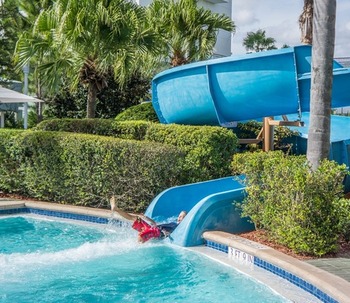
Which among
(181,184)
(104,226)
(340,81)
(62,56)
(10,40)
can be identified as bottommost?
(104,226)

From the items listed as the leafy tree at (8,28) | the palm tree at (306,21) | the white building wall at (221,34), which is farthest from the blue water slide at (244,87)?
the white building wall at (221,34)

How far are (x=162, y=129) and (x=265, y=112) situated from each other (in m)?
2.56

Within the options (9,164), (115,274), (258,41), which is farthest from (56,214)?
(258,41)

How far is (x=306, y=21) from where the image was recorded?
50.7 ft

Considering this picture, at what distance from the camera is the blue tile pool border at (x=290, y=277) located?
5824 mm

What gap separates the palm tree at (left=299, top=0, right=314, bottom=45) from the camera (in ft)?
50.0

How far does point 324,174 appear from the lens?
7336mm

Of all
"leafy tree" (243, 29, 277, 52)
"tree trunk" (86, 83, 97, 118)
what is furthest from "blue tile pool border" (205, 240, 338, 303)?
"leafy tree" (243, 29, 277, 52)

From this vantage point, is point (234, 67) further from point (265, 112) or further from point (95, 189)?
point (95, 189)

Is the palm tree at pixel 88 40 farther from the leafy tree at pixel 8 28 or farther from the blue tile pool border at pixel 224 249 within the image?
the leafy tree at pixel 8 28

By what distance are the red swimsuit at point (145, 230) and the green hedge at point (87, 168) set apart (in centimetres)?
187

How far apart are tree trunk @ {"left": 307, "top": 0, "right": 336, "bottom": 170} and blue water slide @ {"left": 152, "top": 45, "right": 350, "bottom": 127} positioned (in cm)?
314

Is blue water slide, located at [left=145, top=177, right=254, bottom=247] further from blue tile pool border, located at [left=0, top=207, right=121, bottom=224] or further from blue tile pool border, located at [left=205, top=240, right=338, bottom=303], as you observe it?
blue tile pool border, located at [left=0, top=207, right=121, bottom=224]

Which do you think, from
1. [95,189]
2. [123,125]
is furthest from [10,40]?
[95,189]
